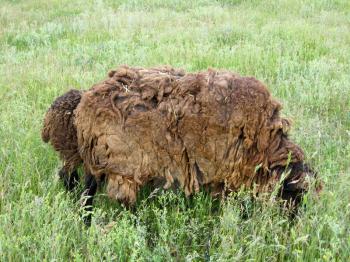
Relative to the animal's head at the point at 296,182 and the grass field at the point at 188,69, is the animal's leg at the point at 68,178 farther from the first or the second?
the animal's head at the point at 296,182

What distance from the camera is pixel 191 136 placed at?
3.52 meters

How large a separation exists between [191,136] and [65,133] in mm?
1165

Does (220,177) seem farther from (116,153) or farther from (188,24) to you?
(188,24)

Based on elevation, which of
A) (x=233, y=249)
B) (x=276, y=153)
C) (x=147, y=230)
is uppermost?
(x=276, y=153)

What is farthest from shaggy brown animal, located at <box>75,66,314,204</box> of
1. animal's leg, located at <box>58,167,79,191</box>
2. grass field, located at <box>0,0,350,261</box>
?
animal's leg, located at <box>58,167,79,191</box>

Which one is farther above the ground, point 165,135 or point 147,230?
point 165,135

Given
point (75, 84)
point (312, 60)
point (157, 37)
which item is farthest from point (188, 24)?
point (75, 84)

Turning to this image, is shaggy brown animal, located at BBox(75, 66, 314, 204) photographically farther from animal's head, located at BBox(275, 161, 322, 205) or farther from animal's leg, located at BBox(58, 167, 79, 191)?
animal's leg, located at BBox(58, 167, 79, 191)

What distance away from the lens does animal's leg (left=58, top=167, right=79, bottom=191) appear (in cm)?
412

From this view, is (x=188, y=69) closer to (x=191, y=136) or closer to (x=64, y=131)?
(x=64, y=131)

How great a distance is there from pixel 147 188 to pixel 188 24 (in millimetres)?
7205

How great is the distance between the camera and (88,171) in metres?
3.91

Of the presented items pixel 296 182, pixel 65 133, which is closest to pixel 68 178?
pixel 65 133

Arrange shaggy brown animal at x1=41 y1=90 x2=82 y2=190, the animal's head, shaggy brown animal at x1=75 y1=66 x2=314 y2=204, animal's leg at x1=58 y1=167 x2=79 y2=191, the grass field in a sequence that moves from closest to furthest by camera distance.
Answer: the grass field, shaggy brown animal at x1=75 y1=66 x2=314 y2=204, the animal's head, shaggy brown animal at x1=41 y1=90 x2=82 y2=190, animal's leg at x1=58 y1=167 x2=79 y2=191
